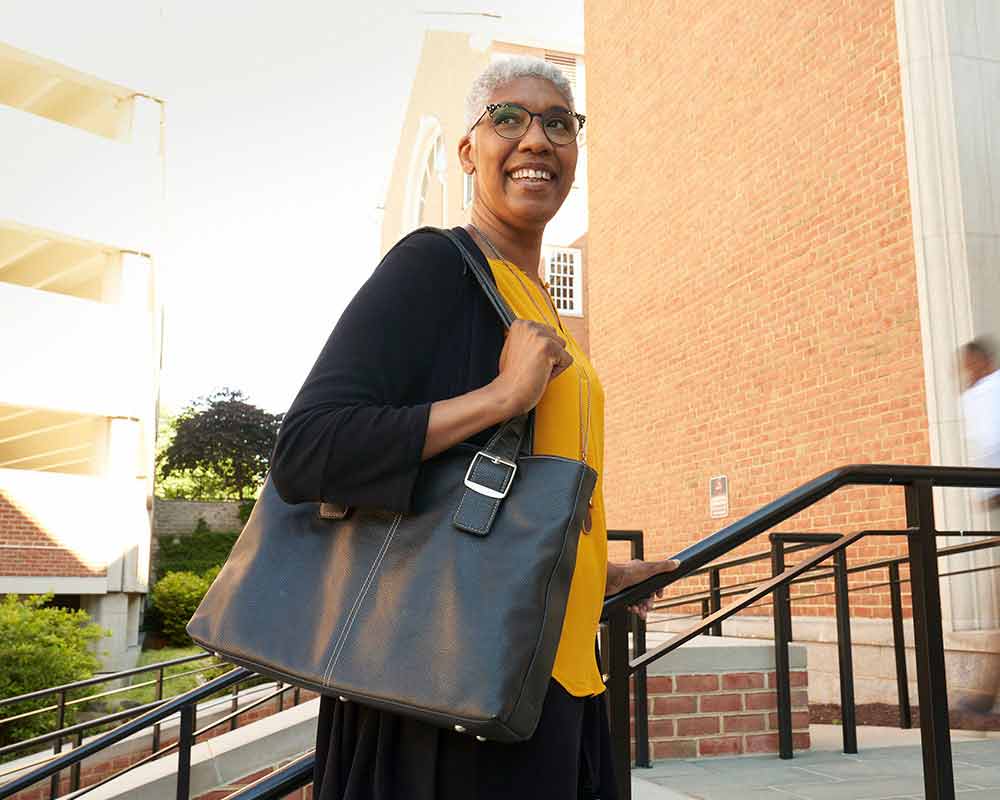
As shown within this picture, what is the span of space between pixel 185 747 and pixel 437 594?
3.55 meters

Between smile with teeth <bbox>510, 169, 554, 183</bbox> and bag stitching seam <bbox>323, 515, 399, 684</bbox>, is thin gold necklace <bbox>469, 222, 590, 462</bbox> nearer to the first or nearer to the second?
smile with teeth <bbox>510, 169, 554, 183</bbox>

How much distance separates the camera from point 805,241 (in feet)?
27.7

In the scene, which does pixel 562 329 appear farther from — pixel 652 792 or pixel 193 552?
pixel 193 552

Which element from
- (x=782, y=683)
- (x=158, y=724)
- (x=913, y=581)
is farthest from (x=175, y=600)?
(x=913, y=581)

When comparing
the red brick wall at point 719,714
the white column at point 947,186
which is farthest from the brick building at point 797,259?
the red brick wall at point 719,714

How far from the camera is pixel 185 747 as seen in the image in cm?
401

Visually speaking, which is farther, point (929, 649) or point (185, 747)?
point (185, 747)

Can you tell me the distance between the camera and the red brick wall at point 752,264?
753 cm

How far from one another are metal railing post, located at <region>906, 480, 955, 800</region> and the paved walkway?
932 mm

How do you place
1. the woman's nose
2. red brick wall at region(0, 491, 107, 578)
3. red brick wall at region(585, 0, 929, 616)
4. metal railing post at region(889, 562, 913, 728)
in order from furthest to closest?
1. red brick wall at region(0, 491, 107, 578)
2. red brick wall at region(585, 0, 929, 616)
3. metal railing post at region(889, 562, 913, 728)
4. the woman's nose

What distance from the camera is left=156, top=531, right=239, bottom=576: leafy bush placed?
25675mm

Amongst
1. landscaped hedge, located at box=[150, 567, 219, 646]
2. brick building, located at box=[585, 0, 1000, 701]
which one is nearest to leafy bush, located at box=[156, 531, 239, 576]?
landscaped hedge, located at box=[150, 567, 219, 646]

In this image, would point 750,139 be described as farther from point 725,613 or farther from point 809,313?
point 725,613

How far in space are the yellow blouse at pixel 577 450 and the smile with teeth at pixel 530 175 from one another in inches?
5.8
